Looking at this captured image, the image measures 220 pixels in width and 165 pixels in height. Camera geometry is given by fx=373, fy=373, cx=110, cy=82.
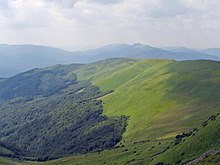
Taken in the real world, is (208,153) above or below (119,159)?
above

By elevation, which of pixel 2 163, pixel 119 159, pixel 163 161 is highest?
pixel 163 161

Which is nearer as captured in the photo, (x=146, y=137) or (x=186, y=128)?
(x=186, y=128)

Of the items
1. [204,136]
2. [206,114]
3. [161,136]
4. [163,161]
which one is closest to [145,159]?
[163,161]

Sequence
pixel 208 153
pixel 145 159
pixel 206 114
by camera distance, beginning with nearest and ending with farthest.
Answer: pixel 208 153 → pixel 145 159 → pixel 206 114

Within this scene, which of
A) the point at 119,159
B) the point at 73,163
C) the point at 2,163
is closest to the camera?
the point at 119,159

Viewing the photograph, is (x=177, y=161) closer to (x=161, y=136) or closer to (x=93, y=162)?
(x=93, y=162)

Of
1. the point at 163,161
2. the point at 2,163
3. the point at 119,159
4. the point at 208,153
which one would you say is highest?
the point at 208,153

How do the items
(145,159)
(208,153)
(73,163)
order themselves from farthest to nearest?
(73,163) < (145,159) < (208,153)

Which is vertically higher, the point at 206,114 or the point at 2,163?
the point at 206,114

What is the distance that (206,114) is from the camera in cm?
19525

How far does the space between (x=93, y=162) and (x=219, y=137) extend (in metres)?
64.7

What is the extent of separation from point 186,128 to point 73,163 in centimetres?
5389

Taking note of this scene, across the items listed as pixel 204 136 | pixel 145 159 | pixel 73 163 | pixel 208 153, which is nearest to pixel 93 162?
pixel 73 163

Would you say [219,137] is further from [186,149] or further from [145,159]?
[145,159]
